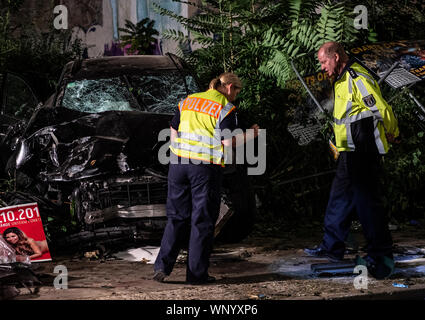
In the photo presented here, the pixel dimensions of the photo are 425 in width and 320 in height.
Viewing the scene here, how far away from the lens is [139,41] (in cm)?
1232

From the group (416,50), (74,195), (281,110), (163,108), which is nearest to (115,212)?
Answer: (74,195)

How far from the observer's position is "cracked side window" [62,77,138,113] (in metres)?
7.56

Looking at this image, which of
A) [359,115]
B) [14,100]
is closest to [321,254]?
[359,115]

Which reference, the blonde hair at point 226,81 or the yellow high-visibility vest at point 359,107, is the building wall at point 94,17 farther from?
the yellow high-visibility vest at point 359,107

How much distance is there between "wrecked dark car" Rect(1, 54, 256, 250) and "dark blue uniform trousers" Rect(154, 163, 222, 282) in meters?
0.60

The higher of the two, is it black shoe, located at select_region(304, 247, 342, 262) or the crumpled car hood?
the crumpled car hood

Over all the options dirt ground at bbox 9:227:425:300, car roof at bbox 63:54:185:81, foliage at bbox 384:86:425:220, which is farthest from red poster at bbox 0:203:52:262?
foliage at bbox 384:86:425:220

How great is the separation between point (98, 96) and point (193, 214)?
2859 mm

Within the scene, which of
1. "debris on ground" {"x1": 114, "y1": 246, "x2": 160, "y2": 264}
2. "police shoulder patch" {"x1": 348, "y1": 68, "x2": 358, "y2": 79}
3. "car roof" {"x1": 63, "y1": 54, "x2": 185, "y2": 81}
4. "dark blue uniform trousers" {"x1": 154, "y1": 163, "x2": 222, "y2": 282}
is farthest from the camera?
"car roof" {"x1": 63, "y1": 54, "x2": 185, "y2": 81}

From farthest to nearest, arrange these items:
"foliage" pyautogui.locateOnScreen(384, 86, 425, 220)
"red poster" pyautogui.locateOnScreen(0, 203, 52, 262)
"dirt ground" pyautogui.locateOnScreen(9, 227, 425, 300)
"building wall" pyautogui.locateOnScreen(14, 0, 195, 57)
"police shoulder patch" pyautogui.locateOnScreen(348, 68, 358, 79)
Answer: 1. "building wall" pyautogui.locateOnScreen(14, 0, 195, 57)
2. "foliage" pyautogui.locateOnScreen(384, 86, 425, 220)
3. "red poster" pyautogui.locateOnScreen(0, 203, 52, 262)
4. "police shoulder patch" pyautogui.locateOnScreen(348, 68, 358, 79)
5. "dirt ground" pyautogui.locateOnScreen(9, 227, 425, 300)

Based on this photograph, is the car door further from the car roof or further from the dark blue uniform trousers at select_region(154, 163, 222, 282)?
the dark blue uniform trousers at select_region(154, 163, 222, 282)

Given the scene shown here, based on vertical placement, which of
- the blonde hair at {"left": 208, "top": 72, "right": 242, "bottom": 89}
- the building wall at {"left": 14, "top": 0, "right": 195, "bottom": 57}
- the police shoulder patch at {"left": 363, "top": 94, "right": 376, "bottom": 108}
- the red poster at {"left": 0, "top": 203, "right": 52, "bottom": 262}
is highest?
the building wall at {"left": 14, "top": 0, "right": 195, "bottom": 57}

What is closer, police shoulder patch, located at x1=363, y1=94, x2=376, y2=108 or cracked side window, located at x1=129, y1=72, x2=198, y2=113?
police shoulder patch, located at x1=363, y1=94, x2=376, y2=108

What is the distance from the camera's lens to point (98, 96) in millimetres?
7719
